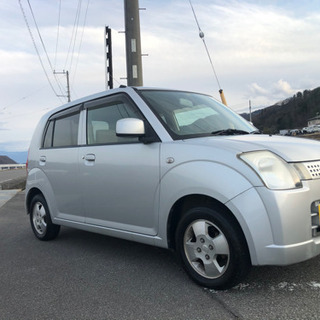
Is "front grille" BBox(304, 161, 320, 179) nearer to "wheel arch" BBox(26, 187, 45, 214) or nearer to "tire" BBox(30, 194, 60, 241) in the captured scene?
"tire" BBox(30, 194, 60, 241)

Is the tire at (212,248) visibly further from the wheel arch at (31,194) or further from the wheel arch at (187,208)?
the wheel arch at (31,194)

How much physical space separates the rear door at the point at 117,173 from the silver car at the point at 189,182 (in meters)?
0.01

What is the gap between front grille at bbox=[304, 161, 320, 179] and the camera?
8.81 feet

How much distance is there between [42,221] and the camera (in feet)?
16.4

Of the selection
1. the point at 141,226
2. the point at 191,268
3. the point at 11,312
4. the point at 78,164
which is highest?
the point at 78,164

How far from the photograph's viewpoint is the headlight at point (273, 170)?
101 inches

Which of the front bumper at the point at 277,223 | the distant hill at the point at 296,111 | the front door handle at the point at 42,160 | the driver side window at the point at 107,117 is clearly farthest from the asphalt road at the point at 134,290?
the distant hill at the point at 296,111

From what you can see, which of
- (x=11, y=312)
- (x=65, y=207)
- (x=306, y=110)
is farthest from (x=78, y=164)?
(x=306, y=110)

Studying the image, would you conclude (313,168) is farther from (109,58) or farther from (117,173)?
(109,58)

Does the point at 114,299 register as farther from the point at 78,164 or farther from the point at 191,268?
the point at 78,164

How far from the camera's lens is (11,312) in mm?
2811

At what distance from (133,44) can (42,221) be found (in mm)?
4702

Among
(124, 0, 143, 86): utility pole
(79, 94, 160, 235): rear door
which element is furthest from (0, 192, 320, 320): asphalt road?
(124, 0, 143, 86): utility pole

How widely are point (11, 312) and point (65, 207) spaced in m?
1.70
